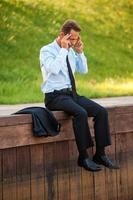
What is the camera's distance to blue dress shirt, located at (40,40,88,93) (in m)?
6.98

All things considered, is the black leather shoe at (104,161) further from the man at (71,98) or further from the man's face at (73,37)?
the man's face at (73,37)

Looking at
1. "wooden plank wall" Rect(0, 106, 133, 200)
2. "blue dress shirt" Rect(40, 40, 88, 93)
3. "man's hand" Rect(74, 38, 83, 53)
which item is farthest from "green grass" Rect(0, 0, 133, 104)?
"blue dress shirt" Rect(40, 40, 88, 93)

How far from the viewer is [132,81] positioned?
18891 millimetres

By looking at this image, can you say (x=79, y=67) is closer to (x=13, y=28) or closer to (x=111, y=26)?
(x=13, y=28)

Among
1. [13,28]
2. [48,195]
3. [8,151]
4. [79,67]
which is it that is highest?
[13,28]

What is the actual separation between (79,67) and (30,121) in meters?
0.92

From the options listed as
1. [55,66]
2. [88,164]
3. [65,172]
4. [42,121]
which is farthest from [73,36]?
[65,172]

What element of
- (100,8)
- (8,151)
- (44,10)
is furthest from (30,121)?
(100,8)

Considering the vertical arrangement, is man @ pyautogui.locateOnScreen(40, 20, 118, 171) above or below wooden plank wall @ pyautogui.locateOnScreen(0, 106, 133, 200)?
above

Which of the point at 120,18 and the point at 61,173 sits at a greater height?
the point at 120,18

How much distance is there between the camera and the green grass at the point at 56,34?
669 inches

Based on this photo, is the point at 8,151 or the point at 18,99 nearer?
the point at 8,151

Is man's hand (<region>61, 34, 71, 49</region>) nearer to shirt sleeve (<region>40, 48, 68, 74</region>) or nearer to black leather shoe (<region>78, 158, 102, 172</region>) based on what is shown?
shirt sleeve (<region>40, 48, 68, 74</region>)

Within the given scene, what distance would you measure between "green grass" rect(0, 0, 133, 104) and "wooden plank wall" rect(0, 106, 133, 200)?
6.78 metres
